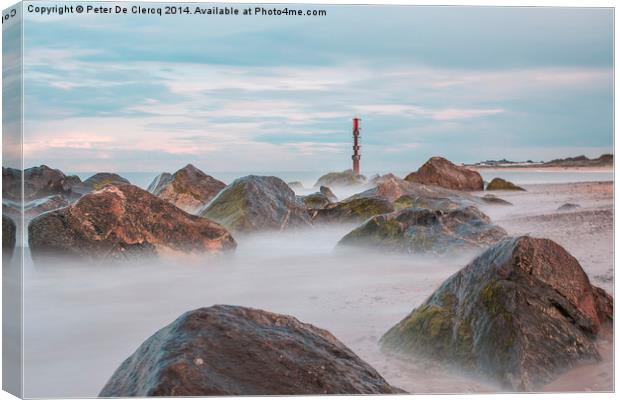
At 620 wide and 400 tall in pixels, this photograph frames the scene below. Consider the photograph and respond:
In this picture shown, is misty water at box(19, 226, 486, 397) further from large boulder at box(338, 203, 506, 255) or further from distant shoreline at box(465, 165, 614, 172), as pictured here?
distant shoreline at box(465, 165, 614, 172)

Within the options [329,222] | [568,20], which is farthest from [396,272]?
[568,20]

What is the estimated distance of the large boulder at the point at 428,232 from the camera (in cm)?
779

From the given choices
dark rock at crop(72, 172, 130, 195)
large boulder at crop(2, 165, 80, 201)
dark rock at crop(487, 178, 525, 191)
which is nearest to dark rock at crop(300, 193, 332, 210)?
dark rock at crop(487, 178, 525, 191)

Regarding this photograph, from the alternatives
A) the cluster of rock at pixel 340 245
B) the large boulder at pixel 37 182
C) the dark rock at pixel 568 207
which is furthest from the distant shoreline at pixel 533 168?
the large boulder at pixel 37 182

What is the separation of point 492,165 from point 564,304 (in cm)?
186

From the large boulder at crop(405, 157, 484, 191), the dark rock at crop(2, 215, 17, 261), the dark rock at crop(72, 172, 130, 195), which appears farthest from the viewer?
the large boulder at crop(405, 157, 484, 191)

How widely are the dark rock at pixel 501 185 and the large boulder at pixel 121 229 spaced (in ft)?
8.36

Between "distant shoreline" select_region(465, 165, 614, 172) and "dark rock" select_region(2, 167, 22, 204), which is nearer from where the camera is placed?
"dark rock" select_region(2, 167, 22, 204)

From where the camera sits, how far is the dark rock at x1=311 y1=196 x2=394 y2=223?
27.1 feet

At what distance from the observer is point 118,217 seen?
7.53 meters

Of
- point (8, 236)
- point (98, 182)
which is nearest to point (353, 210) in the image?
point (98, 182)

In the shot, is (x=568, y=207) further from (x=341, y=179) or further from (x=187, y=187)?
(x=187, y=187)

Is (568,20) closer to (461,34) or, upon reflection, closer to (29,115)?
(461,34)

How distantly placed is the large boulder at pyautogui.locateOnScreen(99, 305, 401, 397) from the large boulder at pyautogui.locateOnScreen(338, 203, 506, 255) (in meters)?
3.13
